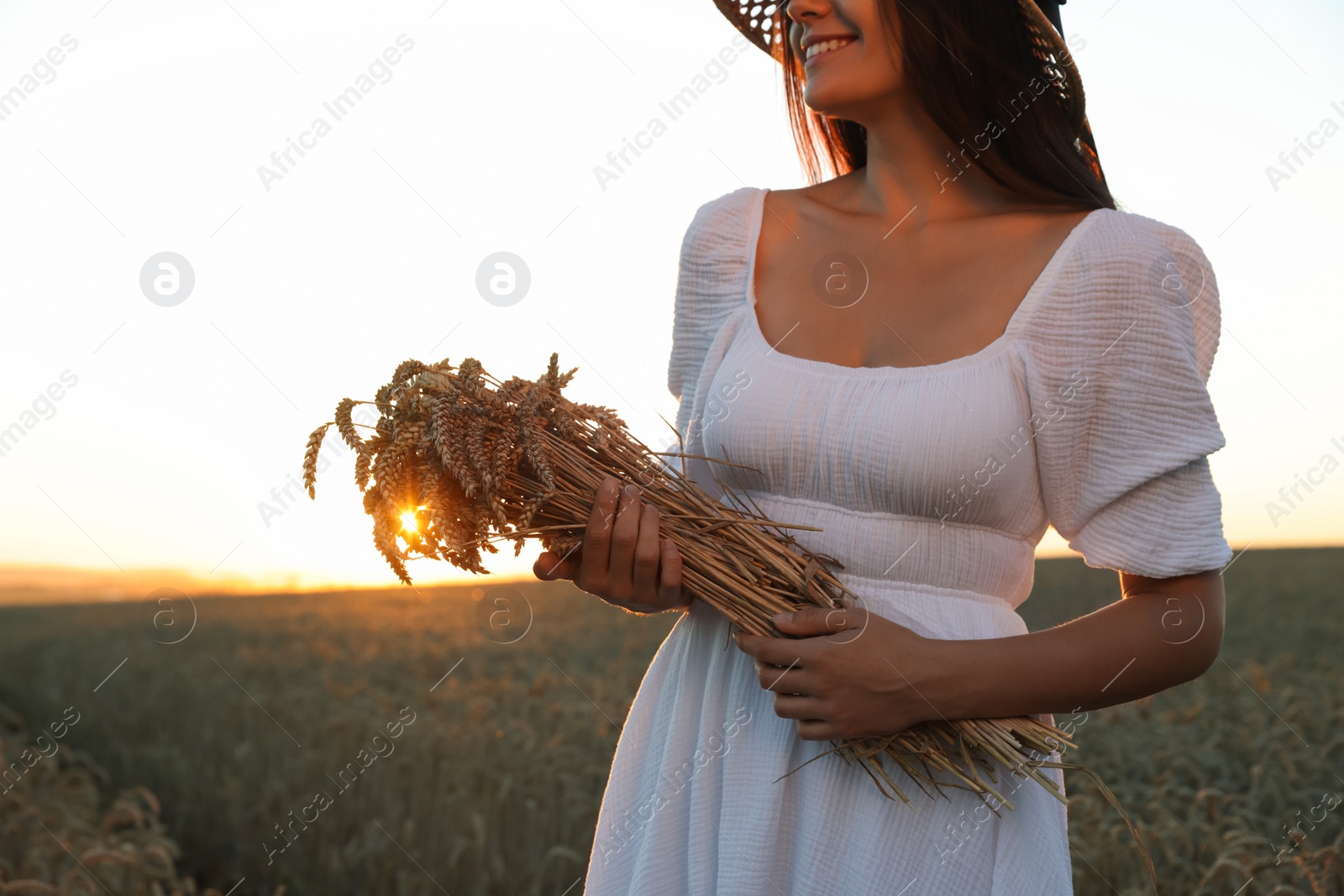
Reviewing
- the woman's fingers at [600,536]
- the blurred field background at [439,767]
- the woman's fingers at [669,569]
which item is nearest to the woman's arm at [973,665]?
the woman's fingers at [669,569]

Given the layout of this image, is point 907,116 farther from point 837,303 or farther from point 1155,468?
point 1155,468

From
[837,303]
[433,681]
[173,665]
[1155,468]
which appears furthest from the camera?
[173,665]

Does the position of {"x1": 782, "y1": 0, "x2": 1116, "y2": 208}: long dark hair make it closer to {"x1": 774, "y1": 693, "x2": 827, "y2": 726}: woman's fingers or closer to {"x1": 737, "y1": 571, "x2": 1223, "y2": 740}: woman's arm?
{"x1": 737, "y1": 571, "x2": 1223, "y2": 740}: woman's arm

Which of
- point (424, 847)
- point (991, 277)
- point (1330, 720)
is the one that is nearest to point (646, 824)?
point (991, 277)

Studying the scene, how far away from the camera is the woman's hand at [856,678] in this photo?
1.48 meters

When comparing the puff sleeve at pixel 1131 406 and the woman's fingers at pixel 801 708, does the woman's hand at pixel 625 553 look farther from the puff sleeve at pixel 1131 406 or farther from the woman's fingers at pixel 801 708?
the puff sleeve at pixel 1131 406

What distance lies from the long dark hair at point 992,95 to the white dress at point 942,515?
21 cm

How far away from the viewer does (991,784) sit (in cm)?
158

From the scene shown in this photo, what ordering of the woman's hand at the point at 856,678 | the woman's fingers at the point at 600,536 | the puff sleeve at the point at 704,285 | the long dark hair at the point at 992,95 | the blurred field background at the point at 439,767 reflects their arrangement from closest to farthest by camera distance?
the woman's hand at the point at 856,678 → the woman's fingers at the point at 600,536 → the long dark hair at the point at 992,95 → the puff sleeve at the point at 704,285 → the blurred field background at the point at 439,767

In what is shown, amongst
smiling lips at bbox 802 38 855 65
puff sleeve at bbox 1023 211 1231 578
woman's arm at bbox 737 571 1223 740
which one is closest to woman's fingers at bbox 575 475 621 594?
woman's arm at bbox 737 571 1223 740

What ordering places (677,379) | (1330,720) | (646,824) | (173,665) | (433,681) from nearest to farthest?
(646,824)
(677,379)
(1330,720)
(433,681)
(173,665)

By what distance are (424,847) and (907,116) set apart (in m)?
3.68

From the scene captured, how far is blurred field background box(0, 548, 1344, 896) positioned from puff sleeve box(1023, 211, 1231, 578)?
1244 mm

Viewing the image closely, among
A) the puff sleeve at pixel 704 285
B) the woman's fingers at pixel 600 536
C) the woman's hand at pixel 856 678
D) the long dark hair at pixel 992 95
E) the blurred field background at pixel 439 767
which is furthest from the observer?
the blurred field background at pixel 439 767
